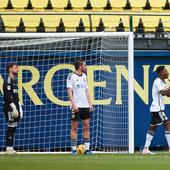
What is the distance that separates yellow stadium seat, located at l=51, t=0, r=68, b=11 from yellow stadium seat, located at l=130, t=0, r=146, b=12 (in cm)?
176

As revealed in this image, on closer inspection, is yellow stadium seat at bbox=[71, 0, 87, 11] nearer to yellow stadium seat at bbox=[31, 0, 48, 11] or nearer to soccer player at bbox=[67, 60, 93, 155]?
yellow stadium seat at bbox=[31, 0, 48, 11]

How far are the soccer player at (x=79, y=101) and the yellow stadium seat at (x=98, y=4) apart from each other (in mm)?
6118

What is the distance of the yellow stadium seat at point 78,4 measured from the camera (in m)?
19.4

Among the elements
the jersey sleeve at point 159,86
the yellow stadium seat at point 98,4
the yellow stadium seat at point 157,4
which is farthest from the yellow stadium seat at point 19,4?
the jersey sleeve at point 159,86

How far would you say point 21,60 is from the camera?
15.5m

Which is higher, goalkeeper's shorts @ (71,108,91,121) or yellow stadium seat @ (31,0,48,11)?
yellow stadium seat @ (31,0,48,11)

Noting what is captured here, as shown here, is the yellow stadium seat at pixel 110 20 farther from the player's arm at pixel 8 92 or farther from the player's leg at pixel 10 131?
the player's leg at pixel 10 131

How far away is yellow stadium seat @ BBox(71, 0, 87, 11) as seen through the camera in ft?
63.8

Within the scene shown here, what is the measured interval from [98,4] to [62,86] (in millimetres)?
4681

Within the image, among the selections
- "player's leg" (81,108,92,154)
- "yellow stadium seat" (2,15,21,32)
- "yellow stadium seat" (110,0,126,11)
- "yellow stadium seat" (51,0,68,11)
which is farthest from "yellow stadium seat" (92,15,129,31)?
"player's leg" (81,108,92,154)

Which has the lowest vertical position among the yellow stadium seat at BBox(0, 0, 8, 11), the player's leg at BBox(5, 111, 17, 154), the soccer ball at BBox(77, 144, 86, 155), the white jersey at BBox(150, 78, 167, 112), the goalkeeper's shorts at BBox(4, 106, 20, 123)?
the soccer ball at BBox(77, 144, 86, 155)

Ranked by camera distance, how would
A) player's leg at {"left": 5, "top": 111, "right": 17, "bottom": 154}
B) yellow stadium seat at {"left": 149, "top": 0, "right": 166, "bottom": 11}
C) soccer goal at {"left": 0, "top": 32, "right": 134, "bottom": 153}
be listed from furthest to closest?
1. yellow stadium seat at {"left": 149, "top": 0, "right": 166, "bottom": 11}
2. soccer goal at {"left": 0, "top": 32, "right": 134, "bottom": 153}
3. player's leg at {"left": 5, "top": 111, "right": 17, "bottom": 154}

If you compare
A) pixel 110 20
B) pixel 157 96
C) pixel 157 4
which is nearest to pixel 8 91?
pixel 157 96

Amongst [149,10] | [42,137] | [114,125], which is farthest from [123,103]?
[149,10]
